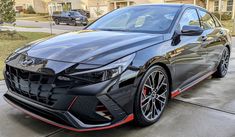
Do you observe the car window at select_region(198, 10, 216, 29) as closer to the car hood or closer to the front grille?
the car hood

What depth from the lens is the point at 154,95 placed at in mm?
3184

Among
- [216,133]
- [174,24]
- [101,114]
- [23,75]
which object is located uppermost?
[174,24]

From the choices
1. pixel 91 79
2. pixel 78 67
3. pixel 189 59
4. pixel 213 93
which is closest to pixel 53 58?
pixel 78 67

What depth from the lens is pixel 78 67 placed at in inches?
98.6

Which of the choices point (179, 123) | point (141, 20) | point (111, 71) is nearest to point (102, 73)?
point (111, 71)

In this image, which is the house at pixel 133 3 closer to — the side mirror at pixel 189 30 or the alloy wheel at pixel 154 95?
the side mirror at pixel 189 30

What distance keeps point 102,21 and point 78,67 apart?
1.90 metres

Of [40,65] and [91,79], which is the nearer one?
[91,79]

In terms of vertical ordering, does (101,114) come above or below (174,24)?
below

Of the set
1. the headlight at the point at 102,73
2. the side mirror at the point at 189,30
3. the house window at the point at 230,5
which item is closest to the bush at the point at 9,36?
the side mirror at the point at 189,30

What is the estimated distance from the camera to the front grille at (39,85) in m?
2.48

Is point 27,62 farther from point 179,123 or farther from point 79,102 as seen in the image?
point 179,123

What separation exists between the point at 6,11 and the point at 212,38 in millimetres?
11092

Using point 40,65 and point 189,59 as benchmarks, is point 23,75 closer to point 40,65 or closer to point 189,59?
point 40,65
